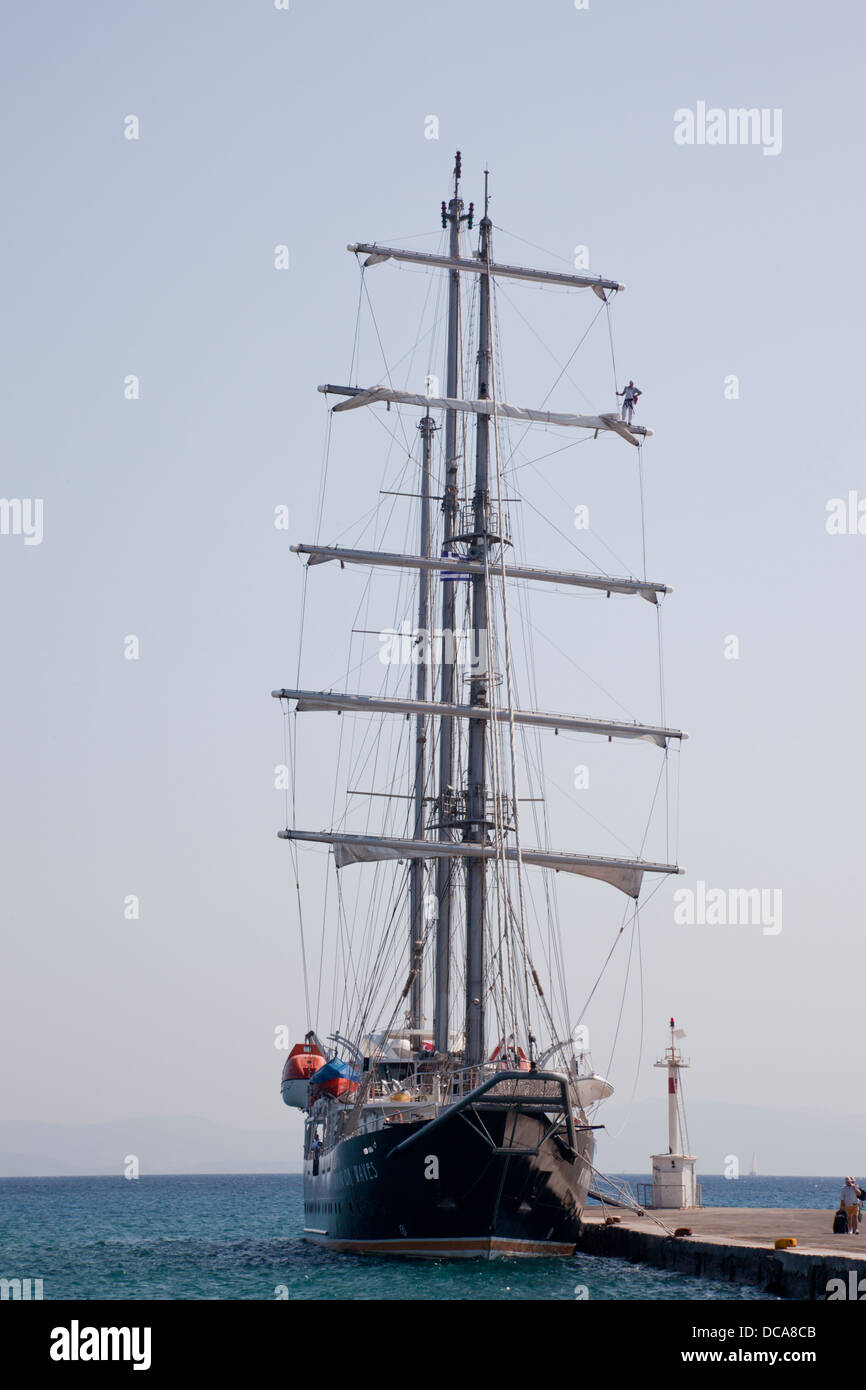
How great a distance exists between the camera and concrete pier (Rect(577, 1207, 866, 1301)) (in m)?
32.2

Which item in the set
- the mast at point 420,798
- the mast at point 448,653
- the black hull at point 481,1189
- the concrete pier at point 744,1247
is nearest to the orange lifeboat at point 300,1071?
the mast at point 420,798

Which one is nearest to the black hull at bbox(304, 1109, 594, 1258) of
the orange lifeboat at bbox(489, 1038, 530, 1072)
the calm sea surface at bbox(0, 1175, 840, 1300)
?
the calm sea surface at bbox(0, 1175, 840, 1300)

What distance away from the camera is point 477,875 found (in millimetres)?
51406

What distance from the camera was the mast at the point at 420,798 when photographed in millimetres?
61188

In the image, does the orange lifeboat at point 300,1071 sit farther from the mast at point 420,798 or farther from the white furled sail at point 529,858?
the white furled sail at point 529,858

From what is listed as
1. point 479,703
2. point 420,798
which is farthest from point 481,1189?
point 420,798

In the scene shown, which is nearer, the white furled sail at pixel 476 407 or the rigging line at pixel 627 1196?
the rigging line at pixel 627 1196

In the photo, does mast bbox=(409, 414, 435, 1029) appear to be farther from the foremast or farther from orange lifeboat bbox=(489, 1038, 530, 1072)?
orange lifeboat bbox=(489, 1038, 530, 1072)

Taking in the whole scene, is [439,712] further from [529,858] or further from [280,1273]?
[280,1273]

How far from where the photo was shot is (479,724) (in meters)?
52.3

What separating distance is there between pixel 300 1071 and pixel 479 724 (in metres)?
17.3

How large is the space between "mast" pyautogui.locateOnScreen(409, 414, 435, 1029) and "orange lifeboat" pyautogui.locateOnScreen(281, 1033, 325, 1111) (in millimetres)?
3891

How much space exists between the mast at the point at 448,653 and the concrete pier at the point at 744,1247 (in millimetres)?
8475
